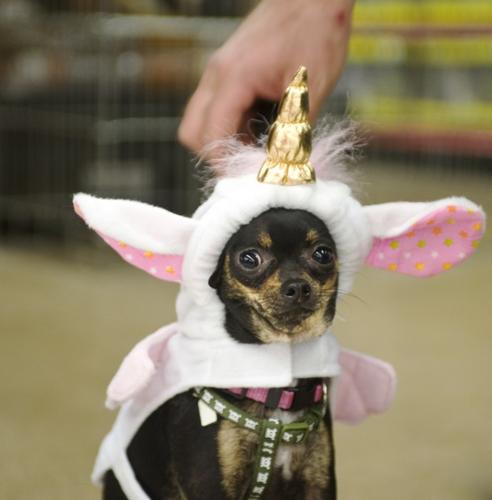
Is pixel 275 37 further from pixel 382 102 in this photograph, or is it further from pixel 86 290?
pixel 382 102

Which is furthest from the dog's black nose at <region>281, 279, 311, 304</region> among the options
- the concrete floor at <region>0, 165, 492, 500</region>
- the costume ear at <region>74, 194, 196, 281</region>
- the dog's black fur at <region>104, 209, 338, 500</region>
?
the concrete floor at <region>0, 165, 492, 500</region>

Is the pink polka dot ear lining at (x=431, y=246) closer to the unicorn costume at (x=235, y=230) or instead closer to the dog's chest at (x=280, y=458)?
the unicorn costume at (x=235, y=230)

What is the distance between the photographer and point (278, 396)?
88 cm

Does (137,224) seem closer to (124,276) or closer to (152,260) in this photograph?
(152,260)

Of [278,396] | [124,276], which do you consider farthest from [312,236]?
[124,276]

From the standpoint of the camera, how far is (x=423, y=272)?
3.19 ft

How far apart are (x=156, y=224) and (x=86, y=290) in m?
1.70

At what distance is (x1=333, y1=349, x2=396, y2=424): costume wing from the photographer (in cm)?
102

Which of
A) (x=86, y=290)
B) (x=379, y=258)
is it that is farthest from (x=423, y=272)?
(x=86, y=290)

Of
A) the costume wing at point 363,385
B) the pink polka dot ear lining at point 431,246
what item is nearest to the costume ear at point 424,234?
the pink polka dot ear lining at point 431,246

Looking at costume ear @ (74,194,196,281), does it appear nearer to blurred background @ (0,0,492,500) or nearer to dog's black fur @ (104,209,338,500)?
dog's black fur @ (104,209,338,500)

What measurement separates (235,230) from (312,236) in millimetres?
66

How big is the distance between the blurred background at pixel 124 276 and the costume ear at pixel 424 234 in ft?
0.32

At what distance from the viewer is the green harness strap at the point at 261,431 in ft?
2.86
